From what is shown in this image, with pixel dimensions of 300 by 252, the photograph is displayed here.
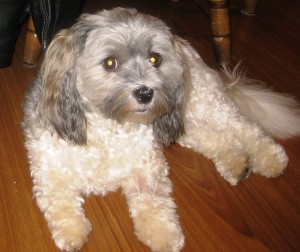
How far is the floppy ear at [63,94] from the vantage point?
148 cm

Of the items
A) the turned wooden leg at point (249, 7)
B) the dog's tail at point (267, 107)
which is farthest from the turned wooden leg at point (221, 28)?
the turned wooden leg at point (249, 7)

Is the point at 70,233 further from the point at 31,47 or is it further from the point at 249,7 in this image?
the point at 249,7

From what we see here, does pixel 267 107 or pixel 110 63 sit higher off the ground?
pixel 110 63

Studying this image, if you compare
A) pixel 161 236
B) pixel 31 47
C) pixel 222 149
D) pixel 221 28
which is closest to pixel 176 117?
pixel 222 149

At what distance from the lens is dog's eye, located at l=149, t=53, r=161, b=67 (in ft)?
4.96

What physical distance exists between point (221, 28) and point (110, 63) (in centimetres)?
135

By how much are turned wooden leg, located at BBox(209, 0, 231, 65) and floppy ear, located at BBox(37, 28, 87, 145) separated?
1.28 m

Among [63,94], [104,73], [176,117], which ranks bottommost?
[176,117]

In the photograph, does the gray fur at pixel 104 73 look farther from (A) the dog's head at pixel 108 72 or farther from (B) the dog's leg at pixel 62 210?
(B) the dog's leg at pixel 62 210

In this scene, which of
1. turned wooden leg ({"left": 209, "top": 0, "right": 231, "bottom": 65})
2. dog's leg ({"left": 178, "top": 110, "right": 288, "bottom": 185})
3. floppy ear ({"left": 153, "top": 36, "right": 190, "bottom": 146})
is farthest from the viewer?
turned wooden leg ({"left": 209, "top": 0, "right": 231, "bottom": 65})

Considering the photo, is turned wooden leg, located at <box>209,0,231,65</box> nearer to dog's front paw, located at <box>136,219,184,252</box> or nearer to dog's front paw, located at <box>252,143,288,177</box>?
dog's front paw, located at <box>252,143,288,177</box>

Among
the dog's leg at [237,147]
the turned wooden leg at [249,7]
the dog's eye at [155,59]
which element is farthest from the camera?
the turned wooden leg at [249,7]

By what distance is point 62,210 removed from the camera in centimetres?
148

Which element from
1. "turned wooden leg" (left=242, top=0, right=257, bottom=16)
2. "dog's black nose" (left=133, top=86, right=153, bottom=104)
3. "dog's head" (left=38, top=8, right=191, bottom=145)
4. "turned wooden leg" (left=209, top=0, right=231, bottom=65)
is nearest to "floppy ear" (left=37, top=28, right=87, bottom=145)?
"dog's head" (left=38, top=8, right=191, bottom=145)
